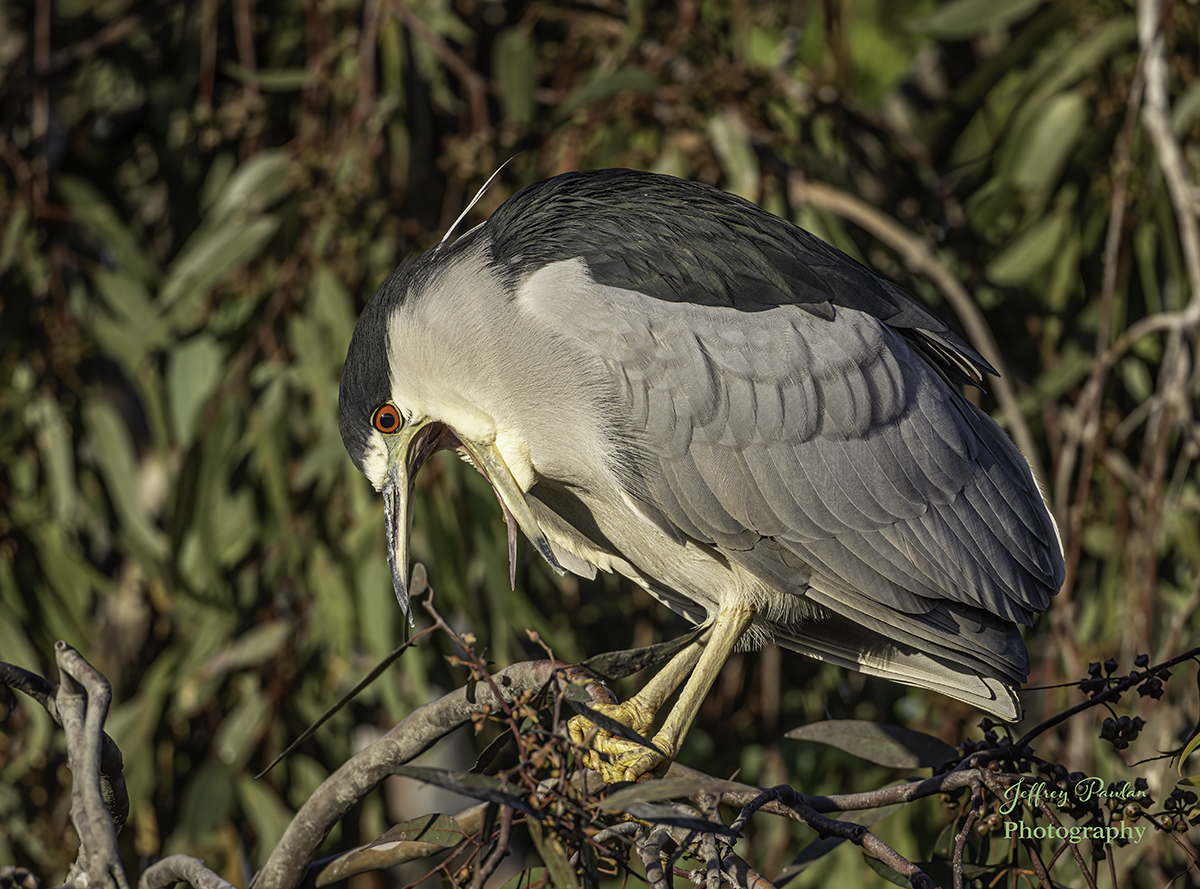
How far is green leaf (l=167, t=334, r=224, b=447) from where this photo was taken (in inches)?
104

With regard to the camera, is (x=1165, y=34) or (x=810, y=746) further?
(x=810, y=746)

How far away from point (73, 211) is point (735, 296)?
1815mm

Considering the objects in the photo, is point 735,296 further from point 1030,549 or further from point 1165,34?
point 1165,34

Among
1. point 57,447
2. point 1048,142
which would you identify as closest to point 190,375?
point 57,447

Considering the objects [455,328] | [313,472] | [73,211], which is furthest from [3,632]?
[455,328]

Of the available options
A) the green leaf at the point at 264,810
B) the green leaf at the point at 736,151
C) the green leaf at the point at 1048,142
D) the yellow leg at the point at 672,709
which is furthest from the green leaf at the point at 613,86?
the green leaf at the point at 264,810

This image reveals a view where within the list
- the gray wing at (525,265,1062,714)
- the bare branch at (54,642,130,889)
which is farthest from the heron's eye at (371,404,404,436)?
the bare branch at (54,642,130,889)

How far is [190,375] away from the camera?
2.66 meters

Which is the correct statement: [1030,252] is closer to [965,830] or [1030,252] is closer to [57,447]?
[965,830]

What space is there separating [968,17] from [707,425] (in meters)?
1.35

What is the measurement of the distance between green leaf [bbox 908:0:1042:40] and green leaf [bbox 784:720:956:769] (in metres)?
1.51

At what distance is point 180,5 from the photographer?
304cm

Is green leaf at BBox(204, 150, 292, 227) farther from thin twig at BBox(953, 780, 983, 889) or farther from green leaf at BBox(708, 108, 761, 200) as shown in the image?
thin twig at BBox(953, 780, 983, 889)

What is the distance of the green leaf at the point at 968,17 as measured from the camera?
7.99ft
